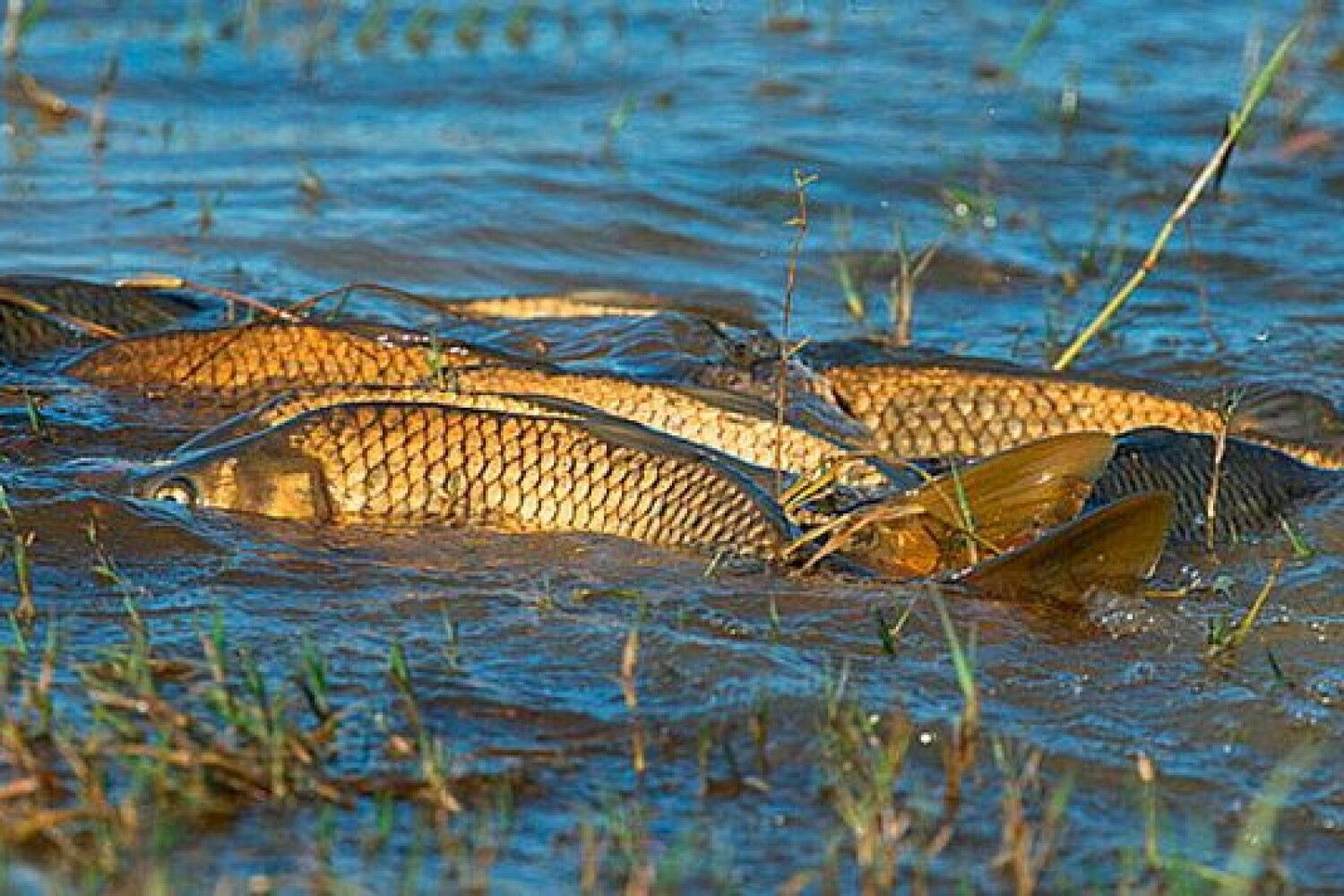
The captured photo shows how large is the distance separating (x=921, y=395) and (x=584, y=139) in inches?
145

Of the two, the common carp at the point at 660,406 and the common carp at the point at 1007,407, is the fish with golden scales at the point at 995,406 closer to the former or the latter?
the common carp at the point at 1007,407

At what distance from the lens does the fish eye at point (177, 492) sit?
473 centimetres

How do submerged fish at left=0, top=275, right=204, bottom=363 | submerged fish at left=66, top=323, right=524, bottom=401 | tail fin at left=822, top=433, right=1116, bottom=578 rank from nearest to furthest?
tail fin at left=822, top=433, right=1116, bottom=578, submerged fish at left=66, top=323, right=524, bottom=401, submerged fish at left=0, top=275, right=204, bottom=363

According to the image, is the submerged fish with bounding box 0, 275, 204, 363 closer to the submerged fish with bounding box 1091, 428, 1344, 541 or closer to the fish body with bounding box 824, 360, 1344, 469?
the fish body with bounding box 824, 360, 1344, 469

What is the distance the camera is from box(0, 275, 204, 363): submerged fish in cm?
630

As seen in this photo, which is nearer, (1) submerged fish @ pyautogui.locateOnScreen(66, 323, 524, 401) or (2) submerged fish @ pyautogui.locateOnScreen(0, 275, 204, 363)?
(1) submerged fish @ pyautogui.locateOnScreen(66, 323, 524, 401)

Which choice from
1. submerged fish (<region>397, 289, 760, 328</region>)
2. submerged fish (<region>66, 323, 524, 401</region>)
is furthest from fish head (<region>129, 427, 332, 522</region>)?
submerged fish (<region>397, 289, 760, 328</region>)

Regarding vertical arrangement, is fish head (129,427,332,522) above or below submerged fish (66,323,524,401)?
above

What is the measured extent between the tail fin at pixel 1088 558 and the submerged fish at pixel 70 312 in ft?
9.03

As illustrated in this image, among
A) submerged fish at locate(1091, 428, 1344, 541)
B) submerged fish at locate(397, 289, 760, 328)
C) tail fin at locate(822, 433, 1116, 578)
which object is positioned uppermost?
tail fin at locate(822, 433, 1116, 578)

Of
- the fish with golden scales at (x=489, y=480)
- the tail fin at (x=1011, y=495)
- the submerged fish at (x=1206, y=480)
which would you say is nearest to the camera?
the tail fin at (x=1011, y=495)

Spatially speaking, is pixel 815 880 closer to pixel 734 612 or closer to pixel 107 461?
pixel 734 612

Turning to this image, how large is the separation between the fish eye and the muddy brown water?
0.17ft

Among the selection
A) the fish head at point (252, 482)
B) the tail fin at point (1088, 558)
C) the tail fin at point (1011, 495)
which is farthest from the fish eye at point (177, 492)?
the tail fin at point (1088, 558)
